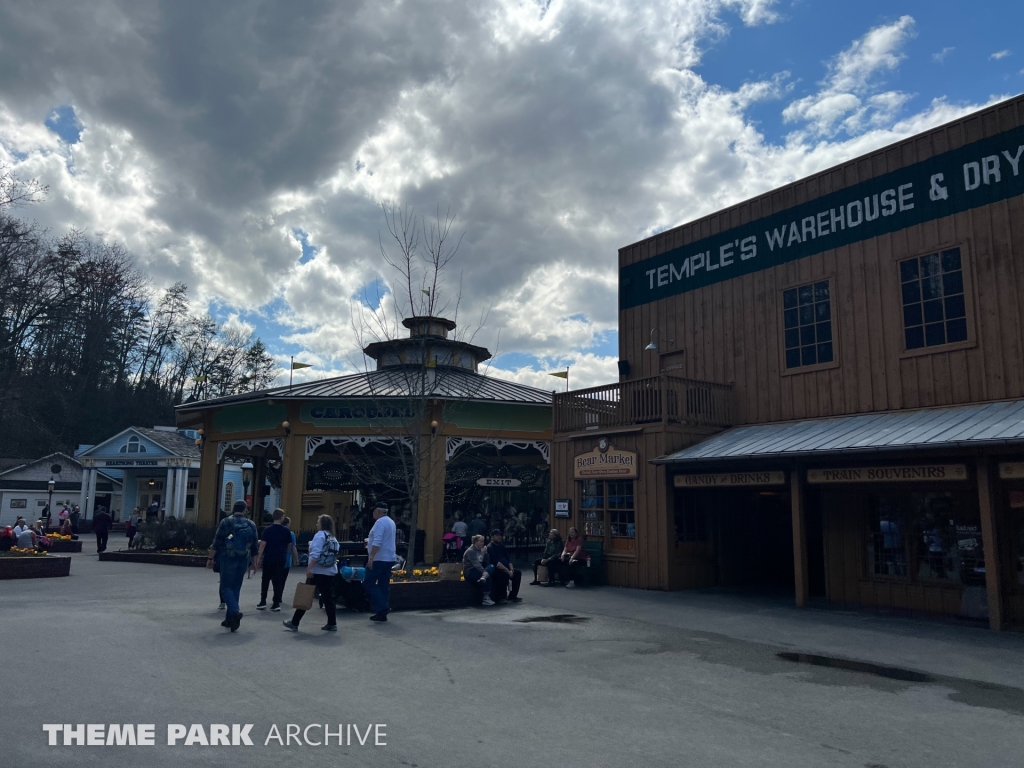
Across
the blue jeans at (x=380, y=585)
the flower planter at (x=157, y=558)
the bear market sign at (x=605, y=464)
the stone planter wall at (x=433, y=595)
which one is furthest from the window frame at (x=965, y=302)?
the flower planter at (x=157, y=558)

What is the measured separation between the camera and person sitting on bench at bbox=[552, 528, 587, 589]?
16.3 metres

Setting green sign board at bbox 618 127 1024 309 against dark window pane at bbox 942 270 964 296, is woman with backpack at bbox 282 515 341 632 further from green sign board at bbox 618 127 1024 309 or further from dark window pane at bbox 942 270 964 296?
dark window pane at bbox 942 270 964 296

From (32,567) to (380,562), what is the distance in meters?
10.7

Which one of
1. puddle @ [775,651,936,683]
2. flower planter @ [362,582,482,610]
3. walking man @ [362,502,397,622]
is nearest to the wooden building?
puddle @ [775,651,936,683]

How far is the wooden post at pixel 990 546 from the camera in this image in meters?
10.8

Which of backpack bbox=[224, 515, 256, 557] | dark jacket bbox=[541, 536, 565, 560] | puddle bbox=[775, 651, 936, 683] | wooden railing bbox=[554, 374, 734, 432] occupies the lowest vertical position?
puddle bbox=[775, 651, 936, 683]

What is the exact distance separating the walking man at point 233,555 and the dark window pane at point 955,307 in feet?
38.1

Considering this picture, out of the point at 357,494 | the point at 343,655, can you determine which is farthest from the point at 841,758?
the point at 357,494

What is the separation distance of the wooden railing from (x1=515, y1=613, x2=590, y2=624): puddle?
16.2 feet

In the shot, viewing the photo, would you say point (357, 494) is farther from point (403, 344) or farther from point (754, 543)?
point (754, 543)

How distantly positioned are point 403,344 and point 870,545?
17359 millimetres

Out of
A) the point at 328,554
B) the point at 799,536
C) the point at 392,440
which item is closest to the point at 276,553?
the point at 328,554

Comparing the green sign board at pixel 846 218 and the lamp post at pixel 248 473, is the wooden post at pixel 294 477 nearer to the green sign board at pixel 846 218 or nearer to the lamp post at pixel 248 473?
the lamp post at pixel 248 473

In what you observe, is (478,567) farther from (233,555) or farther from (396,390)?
(396,390)
